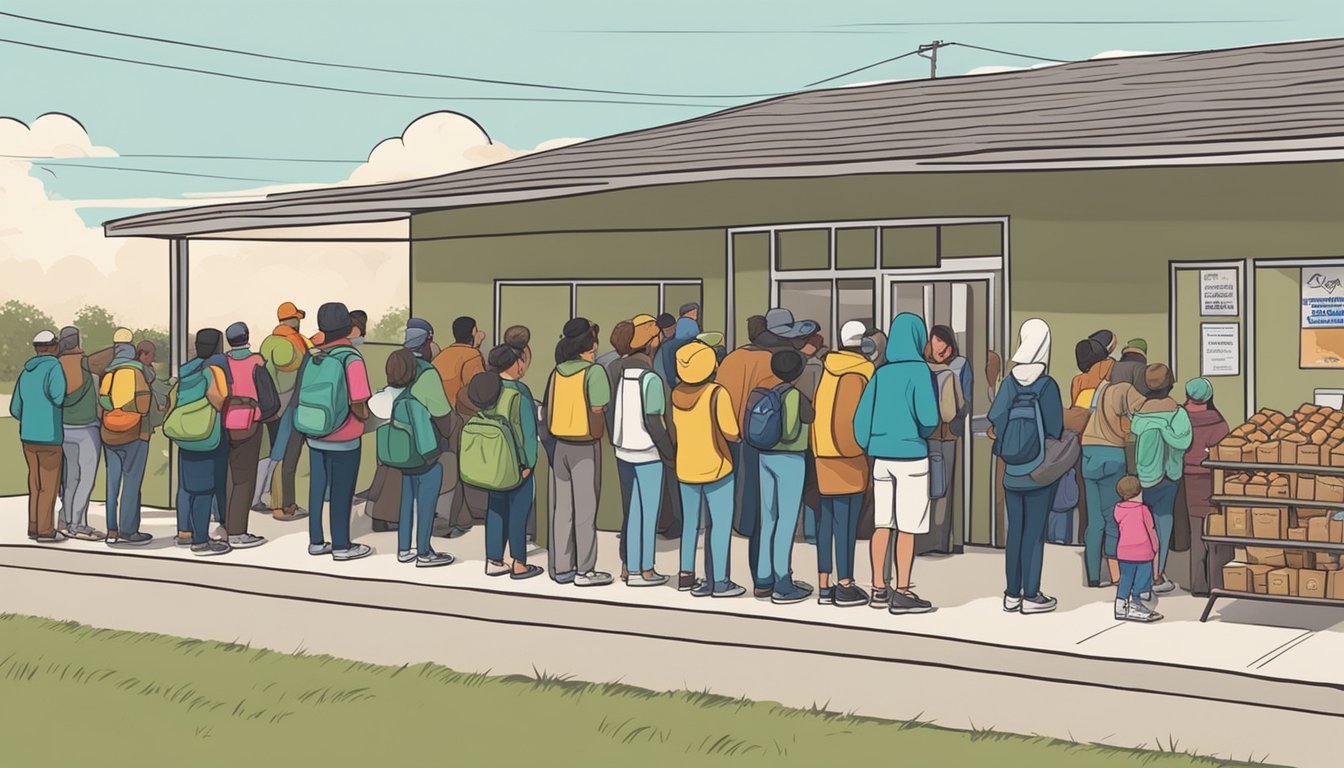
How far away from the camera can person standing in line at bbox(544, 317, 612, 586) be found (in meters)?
10.1

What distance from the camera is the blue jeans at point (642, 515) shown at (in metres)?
10.2

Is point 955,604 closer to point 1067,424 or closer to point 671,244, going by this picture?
point 1067,424

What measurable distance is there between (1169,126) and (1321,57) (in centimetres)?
388

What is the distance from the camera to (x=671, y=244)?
1366cm

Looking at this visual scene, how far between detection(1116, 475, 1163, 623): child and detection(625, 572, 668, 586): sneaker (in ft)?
9.34

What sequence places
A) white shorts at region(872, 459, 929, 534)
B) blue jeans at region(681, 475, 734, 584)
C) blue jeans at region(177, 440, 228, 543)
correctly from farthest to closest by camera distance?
blue jeans at region(177, 440, 228, 543), blue jeans at region(681, 475, 734, 584), white shorts at region(872, 459, 929, 534)

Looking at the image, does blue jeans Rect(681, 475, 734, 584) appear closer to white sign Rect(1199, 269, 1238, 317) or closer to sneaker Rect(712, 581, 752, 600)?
sneaker Rect(712, 581, 752, 600)

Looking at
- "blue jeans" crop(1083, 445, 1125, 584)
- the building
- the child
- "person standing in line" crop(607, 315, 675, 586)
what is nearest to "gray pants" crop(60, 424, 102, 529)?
the building

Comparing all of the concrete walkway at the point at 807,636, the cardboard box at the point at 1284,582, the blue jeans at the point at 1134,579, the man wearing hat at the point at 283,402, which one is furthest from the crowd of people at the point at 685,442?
the man wearing hat at the point at 283,402

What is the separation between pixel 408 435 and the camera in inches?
430

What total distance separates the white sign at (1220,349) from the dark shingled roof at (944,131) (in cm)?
150

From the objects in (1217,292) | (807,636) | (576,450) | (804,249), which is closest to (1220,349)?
(1217,292)

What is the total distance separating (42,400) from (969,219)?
6.92 meters

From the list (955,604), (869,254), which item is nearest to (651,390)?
(955,604)
